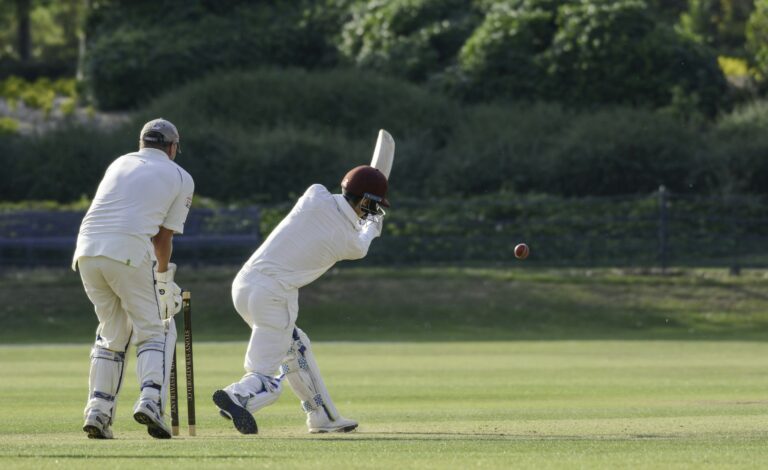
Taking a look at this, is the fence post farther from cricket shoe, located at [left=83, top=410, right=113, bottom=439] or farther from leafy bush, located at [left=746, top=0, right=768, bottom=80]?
cricket shoe, located at [left=83, top=410, right=113, bottom=439]

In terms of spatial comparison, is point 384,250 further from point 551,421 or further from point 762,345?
point 551,421

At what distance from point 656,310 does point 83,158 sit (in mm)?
12798

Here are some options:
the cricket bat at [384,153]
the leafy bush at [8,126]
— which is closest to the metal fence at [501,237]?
the leafy bush at [8,126]

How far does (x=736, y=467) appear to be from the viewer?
717 cm

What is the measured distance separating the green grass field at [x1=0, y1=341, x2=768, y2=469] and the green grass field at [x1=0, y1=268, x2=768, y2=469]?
0.08 feet

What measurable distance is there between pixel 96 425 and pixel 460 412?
3.25 metres

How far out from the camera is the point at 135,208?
29.3 ft

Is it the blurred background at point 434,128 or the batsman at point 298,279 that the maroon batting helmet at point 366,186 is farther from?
the blurred background at point 434,128

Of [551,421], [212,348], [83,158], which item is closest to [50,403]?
[551,421]

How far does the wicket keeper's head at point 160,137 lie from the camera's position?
9.22m

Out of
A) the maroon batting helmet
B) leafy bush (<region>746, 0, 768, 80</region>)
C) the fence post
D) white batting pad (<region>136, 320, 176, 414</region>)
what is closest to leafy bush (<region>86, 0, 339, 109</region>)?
leafy bush (<region>746, 0, 768, 80</region>)

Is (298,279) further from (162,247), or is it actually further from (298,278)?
(162,247)

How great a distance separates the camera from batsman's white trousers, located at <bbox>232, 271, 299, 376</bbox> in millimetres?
9133

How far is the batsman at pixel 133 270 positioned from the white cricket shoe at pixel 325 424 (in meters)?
1.01
